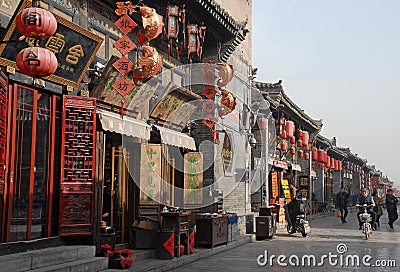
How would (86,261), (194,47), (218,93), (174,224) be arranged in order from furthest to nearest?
(218,93), (194,47), (174,224), (86,261)

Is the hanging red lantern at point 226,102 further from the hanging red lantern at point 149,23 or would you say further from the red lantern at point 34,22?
the red lantern at point 34,22

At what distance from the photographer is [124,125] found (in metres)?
10.2

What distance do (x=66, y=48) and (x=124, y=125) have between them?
7.23 ft

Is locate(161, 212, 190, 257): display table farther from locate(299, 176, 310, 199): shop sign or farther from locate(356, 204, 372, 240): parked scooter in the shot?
locate(299, 176, 310, 199): shop sign

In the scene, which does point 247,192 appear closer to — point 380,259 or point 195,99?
point 195,99

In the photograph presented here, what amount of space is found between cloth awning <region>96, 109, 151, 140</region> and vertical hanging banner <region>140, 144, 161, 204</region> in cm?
70

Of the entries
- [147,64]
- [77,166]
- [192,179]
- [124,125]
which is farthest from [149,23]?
[192,179]

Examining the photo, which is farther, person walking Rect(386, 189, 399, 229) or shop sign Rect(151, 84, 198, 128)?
person walking Rect(386, 189, 399, 229)

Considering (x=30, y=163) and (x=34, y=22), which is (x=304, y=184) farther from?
(x=34, y=22)

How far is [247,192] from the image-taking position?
1686cm

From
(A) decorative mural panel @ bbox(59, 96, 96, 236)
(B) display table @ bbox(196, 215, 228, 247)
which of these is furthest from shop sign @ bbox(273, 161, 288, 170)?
(A) decorative mural panel @ bbox(59, 96, 96, 236)

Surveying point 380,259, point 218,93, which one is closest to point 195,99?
Result: point 218,93

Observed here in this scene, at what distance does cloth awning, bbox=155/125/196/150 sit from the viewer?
39.5 feet

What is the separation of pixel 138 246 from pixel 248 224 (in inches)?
253
